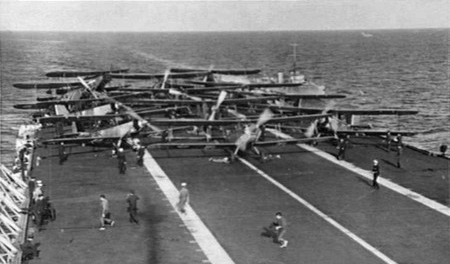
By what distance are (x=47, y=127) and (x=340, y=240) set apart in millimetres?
35736

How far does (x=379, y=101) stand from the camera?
268 ft

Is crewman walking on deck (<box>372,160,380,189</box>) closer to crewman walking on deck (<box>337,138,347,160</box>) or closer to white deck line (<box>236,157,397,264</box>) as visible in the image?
white deck line (<box>236,157,397,264</box>)

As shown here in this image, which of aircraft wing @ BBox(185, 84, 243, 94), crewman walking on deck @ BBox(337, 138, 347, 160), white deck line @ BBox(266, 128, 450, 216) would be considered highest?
aircraft wing @ BBox(185, 84, 243, 94)

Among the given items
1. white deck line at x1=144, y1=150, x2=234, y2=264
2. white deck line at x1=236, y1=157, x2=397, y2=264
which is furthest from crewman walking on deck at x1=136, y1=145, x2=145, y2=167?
white deck line at x1=236, y1=157, x2=397, y2=264

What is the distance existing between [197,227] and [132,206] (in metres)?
2.76

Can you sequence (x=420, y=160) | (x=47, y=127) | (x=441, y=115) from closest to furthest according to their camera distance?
(x=420, y=160)
(x=47, y=127)
(x=441, y=115)

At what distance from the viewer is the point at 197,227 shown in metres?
22.7

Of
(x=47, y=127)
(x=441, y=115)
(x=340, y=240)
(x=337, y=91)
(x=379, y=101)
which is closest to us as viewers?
(x=340, y=240)

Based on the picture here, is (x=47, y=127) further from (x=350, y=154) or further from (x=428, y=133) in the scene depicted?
(x=428, y=133)

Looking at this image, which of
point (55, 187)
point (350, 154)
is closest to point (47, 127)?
point (55, 187)

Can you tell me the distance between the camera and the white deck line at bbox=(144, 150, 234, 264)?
19.7 meters

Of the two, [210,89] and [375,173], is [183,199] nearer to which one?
[375,173]

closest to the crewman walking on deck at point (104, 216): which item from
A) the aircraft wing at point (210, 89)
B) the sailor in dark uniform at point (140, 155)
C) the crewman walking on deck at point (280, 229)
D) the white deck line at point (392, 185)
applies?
the crewman walking on deck at point (280, 229)

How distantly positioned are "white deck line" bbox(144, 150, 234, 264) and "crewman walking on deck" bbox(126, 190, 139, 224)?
2070 mm
